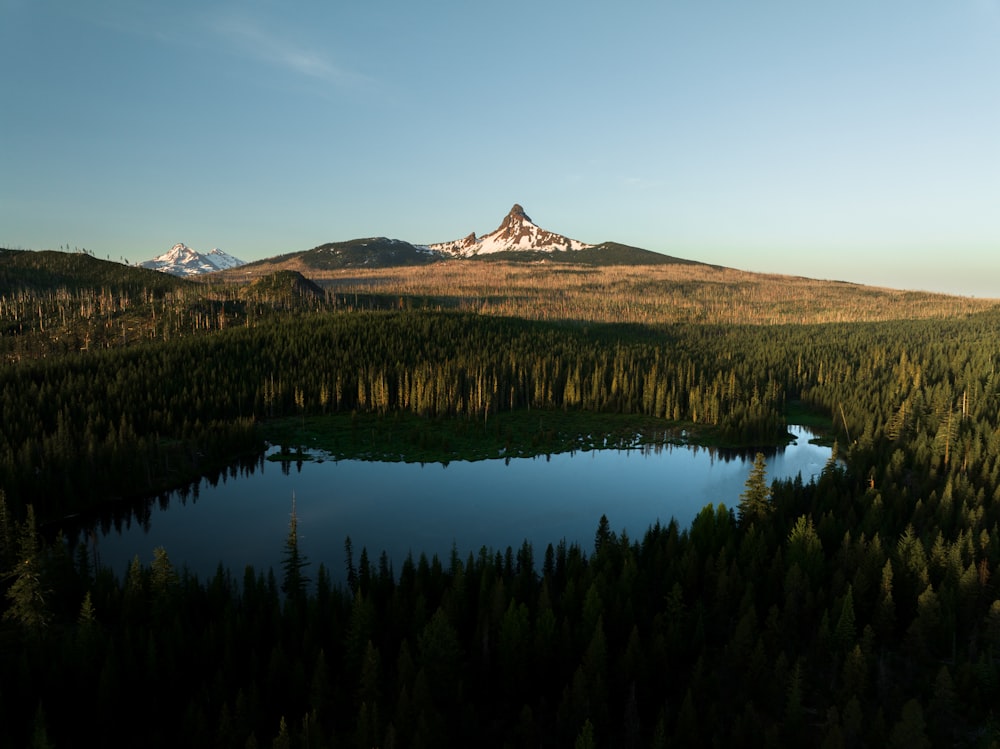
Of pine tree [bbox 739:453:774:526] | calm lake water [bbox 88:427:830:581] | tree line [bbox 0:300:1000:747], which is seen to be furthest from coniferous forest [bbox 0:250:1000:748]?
calm lake water [bbox 88:427:830:581]

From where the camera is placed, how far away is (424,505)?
4163 inches

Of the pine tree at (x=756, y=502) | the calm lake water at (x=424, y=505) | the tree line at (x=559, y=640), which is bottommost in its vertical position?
the calm lake water at (x=424, y=505)

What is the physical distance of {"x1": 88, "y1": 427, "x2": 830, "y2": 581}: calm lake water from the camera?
8556cm

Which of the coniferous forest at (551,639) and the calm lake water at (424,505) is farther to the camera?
the calm lake water at (424,505)

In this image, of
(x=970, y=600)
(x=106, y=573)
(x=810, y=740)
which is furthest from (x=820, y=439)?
(x=106, y=573)

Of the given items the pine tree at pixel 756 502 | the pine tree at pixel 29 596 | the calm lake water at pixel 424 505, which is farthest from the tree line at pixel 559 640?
the calm lake water at pixel 424 505

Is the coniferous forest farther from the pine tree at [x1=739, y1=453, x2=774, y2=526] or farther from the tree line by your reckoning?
the pine tree at [x1=739, y1=453, x2=774, y2=526]

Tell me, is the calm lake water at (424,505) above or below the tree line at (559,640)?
below

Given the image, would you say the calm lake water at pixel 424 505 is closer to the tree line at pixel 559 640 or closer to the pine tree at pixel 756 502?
the tree line at pixel 559 640

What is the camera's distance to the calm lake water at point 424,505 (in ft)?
281

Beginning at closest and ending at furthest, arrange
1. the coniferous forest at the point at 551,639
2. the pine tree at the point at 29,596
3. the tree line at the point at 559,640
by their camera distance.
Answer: the coniferous forest at the point at 551,639 < the tree line at the point at 559,640 < the pine tree at the point at 29,596

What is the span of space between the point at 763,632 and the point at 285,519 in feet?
233

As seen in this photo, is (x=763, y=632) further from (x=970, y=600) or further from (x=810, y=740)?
(x=970, y=600)

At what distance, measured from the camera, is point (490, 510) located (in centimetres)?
10331
